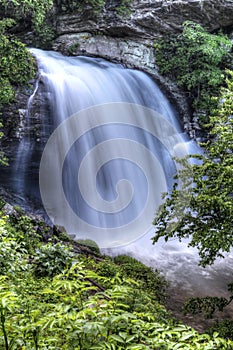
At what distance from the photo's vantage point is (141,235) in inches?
539

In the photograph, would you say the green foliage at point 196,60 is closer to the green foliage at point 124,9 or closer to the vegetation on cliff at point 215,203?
the green foliage at point 124,9

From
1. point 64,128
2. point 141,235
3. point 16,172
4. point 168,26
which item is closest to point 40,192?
point 16,172

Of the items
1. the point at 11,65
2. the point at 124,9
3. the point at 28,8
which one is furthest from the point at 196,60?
the point at 11,65

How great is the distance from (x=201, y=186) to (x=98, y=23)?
1447 cm

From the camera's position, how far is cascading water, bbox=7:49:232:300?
12922 mm

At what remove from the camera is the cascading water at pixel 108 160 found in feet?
42.4

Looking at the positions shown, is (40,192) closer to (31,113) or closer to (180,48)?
(31,113)

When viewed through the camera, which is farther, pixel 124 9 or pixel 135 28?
pixel 135 28

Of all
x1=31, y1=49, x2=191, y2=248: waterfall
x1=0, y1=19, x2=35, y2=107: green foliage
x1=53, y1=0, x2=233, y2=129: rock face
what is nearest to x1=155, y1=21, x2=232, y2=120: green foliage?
x1=53, y1=0, x2=233, y2=129: rock face

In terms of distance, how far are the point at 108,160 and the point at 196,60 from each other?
756cm

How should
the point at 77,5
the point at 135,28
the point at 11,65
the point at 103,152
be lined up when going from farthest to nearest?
the point at 135,28 → the point at 77,5 → the point at 103,152 → the point at 11,65

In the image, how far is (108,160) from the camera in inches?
565

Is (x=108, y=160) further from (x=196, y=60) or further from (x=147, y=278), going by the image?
(x=196, y=60)

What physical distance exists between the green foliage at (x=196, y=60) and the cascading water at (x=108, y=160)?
258 cm
